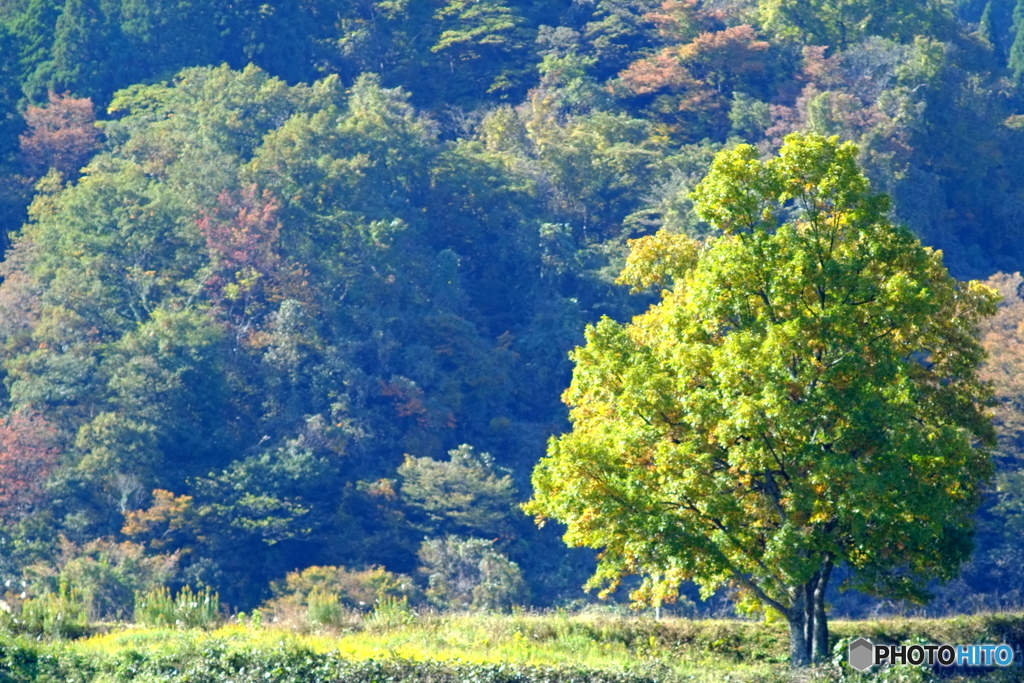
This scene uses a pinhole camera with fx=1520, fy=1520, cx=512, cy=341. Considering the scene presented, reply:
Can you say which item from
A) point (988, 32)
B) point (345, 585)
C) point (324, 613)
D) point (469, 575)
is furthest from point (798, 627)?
point (988, 32)

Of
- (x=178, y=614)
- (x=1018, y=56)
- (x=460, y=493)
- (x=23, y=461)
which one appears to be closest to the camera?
(x=178, y=614)

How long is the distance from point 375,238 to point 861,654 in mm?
38266

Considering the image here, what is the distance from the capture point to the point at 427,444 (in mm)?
51969

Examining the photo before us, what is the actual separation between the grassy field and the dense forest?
69.2ft

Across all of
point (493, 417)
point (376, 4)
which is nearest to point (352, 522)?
point (493, 417)

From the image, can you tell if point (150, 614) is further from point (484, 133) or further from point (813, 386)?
point (484, 133)

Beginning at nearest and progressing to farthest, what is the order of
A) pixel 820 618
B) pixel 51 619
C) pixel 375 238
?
1. pixel 51 619
2. pixel 820 618
3. pixel 375 238

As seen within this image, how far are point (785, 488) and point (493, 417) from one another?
115 ft

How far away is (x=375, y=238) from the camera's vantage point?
5569 centimetres

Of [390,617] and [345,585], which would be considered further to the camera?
[345,585]

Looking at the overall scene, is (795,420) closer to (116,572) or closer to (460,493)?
(116,572)

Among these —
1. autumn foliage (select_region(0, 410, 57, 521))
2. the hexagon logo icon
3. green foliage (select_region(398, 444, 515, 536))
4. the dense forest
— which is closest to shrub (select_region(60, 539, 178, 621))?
the dense forest

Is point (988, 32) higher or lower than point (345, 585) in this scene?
higher

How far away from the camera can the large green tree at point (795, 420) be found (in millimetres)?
18906
